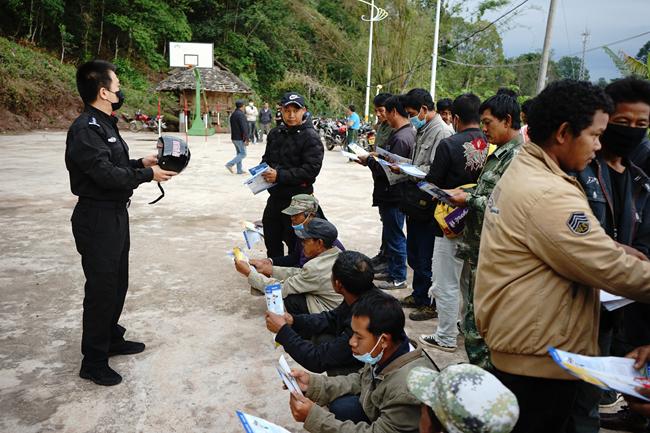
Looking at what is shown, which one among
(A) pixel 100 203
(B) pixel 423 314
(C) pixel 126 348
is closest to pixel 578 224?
(A) pixel 100 203

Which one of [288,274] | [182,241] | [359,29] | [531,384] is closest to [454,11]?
[359,29]

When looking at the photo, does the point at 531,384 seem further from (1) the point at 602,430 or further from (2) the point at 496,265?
(1) the point at 602,430

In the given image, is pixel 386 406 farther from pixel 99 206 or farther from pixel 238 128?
pixel 238 128

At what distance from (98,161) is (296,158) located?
6.50 ft

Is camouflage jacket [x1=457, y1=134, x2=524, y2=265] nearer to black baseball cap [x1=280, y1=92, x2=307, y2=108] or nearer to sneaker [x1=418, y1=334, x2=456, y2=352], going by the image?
sneaker [x1=418, y1=334, x2=456, y2=352]

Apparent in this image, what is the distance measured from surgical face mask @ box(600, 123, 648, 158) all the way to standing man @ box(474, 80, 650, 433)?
58cm

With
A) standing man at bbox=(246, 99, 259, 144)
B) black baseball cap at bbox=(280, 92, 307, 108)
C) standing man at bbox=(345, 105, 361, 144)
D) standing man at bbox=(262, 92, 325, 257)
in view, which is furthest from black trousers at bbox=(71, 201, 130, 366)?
standing man at bbox=(246, 99, 259, 144)

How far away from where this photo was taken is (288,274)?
3.93 m

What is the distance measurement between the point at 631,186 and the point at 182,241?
531cm

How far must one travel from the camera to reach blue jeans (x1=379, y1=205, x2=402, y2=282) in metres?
5.12

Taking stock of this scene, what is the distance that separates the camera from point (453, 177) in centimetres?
376

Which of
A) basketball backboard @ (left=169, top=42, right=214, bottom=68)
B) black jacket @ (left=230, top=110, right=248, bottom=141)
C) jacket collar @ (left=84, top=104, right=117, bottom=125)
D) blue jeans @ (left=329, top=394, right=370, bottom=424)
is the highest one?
basketball backboard @ (left=169, top=42, right=214, bottom=68)

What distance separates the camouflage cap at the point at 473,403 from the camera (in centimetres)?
136

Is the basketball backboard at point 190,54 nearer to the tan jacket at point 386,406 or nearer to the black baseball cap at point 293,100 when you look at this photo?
the black baseball cap at point 293,100
